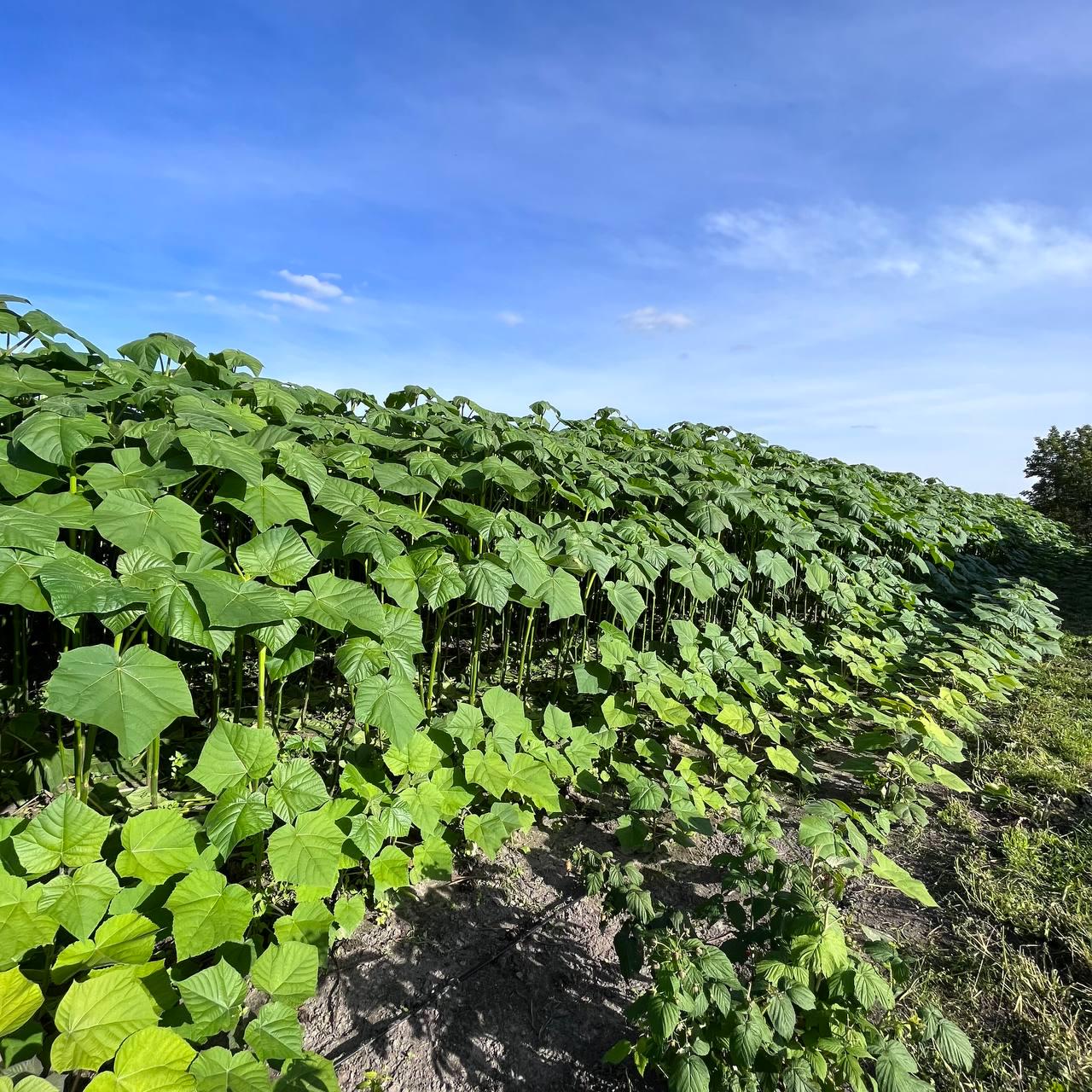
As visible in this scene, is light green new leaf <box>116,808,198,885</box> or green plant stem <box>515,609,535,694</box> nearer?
light green new leaf <box>116,808,198,885</box>

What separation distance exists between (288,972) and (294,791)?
1.28ft

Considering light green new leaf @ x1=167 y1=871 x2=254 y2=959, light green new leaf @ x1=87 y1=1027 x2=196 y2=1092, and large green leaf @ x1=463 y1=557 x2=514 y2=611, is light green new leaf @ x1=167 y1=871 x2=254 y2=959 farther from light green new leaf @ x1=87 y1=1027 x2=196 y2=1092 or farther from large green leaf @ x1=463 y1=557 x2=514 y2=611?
large green leaf @ x1=463 y1=557 x2=514 y2=611

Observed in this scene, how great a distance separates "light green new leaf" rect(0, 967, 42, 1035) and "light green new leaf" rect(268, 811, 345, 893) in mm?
441

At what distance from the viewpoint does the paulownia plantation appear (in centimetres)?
131

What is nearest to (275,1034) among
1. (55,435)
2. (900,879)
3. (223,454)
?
(223,454)

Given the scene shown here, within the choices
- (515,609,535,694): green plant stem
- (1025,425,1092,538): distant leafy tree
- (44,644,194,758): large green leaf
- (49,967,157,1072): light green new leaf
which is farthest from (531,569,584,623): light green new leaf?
(1025,425,1092,538): distant leafy tree

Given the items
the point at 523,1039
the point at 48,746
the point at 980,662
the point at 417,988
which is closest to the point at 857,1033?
the point at 523,1039

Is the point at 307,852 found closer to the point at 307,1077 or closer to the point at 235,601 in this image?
the point at 307,1077

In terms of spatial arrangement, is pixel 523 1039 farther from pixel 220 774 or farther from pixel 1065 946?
pixel 1065 946

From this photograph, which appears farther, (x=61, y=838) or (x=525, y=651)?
(x=525, y=651)

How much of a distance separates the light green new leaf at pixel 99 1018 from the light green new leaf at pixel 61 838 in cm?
31

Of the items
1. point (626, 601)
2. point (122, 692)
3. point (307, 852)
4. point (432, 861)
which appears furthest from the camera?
point (626, 601)

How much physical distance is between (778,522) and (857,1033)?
2.72 m

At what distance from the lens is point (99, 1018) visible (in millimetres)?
1145
